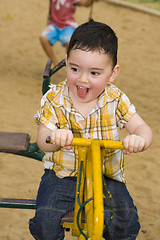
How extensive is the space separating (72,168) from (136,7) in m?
7.11

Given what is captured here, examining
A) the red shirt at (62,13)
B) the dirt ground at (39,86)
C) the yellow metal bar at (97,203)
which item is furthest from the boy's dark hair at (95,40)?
the red shirt at (62,13)

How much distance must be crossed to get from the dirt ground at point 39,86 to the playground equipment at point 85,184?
738 millimetres

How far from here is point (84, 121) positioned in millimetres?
2027

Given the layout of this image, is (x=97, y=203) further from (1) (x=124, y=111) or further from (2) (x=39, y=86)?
(2) (x=39, y=86)

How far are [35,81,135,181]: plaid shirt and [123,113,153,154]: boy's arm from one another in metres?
0.04

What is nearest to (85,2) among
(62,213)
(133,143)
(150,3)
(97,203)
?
(62,213)

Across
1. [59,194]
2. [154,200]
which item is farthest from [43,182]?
[154,200]

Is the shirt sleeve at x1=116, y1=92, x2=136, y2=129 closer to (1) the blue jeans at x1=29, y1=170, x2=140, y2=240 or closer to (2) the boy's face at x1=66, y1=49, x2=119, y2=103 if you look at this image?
(2) the boy's face at x1=66, y1=49, x2=119, y2=103

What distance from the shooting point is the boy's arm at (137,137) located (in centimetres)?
163

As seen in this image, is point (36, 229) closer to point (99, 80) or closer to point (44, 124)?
point (44, 124)

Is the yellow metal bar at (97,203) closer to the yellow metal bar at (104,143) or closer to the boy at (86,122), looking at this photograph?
the yellow metal bar at (104,143)

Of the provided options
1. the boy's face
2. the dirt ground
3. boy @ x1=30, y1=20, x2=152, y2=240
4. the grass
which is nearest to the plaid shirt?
boy @ x1=30, y1=20, x2=152, y2=240

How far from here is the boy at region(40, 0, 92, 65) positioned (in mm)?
5199

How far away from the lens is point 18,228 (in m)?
2.82
